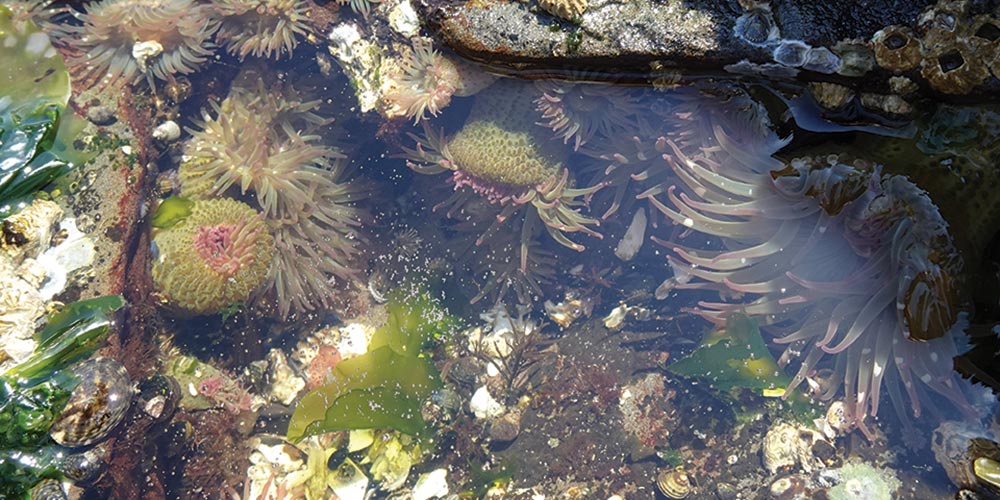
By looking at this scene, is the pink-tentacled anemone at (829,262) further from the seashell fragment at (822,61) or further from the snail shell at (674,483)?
the snail shell at (674,483)

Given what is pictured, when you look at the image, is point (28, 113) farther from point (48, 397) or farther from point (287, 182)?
point (48, 397)

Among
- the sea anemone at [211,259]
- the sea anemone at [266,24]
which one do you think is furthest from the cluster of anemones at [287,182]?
the sea anemone at [266,24]

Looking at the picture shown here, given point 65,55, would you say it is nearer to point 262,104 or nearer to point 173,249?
point 262,104

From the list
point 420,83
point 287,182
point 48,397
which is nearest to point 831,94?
point 420,83

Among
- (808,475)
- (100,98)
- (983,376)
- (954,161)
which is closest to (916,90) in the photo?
(954,161)

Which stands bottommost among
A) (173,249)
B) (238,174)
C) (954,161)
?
(173,249)

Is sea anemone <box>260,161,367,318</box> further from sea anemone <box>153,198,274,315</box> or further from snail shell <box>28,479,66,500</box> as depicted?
snail shell <box>28,479,66,500</box>
